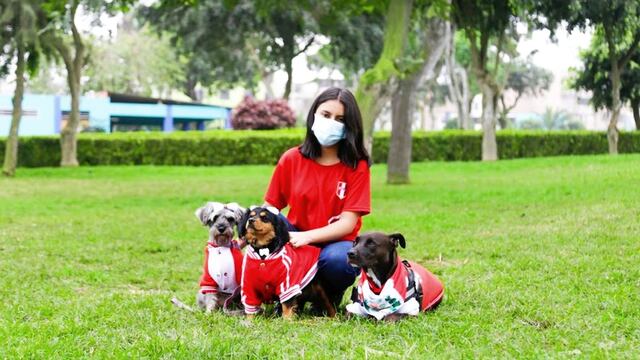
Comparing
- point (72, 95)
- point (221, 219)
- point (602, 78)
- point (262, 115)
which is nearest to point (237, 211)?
point (221, 219)

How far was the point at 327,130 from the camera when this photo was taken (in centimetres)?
519

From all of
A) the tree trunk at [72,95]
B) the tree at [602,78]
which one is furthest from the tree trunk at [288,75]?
the tree at [602,78]

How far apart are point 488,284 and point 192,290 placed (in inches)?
93.9

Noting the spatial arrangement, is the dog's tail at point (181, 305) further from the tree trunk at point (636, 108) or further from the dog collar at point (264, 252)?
the tree trunk at point (636, 108)

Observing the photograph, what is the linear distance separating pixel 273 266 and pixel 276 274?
0.06m

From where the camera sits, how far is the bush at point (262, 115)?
33.0m

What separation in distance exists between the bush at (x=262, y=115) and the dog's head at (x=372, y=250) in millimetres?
28282

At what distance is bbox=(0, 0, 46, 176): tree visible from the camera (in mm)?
20375

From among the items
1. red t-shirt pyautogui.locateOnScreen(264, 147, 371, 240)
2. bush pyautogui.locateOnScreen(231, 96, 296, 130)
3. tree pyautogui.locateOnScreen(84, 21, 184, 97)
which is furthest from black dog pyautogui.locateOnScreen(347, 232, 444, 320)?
tree pyautogui.locateOnScreen(84, 21, 184, 97)

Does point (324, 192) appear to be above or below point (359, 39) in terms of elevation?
below

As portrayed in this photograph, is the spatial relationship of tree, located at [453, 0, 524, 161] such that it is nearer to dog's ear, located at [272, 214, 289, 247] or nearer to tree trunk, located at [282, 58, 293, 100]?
tree trunk, located at [282, 58, 293, 100]

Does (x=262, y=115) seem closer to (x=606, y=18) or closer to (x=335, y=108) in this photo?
(x=606, y=18)

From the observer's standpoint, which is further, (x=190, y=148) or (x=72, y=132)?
(x=190, y=148)

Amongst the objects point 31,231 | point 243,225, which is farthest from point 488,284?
point 31,231
